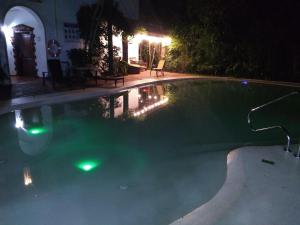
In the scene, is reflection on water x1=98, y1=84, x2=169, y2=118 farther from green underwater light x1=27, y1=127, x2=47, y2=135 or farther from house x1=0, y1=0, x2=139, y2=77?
house x1=0, y1=0, x2=139, y2=77

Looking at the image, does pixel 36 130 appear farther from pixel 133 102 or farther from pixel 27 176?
pixel 133 102

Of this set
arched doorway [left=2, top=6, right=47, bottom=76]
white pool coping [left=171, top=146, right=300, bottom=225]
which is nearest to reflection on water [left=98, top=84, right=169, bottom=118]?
white pool coping [left=171, top=146, right=300, bottom=225]

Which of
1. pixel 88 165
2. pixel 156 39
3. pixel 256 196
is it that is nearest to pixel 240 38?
pixel 156 39

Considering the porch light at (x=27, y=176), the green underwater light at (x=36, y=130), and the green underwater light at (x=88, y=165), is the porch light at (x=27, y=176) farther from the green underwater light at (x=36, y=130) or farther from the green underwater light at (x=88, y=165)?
the green underwater light at (x=36, y=130)

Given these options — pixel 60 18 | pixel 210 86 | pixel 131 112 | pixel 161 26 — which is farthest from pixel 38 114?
pixel 161 26

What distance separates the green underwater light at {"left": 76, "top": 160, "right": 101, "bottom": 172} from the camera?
463cm

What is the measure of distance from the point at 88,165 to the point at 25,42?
33.3ft

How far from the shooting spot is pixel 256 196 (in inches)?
128

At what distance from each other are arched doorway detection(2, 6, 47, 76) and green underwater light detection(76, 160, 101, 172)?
887 centimetres

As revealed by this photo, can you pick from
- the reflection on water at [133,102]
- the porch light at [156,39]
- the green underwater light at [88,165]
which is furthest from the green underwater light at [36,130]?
the porch light at [156,39]

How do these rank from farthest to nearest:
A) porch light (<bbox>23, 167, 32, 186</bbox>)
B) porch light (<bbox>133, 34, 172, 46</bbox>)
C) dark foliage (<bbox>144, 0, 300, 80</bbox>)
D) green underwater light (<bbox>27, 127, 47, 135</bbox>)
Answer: porch light (<bbox>133, 34, 172, 46</bbox>), dark foliage (<bbox>144, 0, 300, 80</bbox>), green underwater light (<bbox>27, 127, 47, 135</bbox>), porch light (<bbox>23, 167, 32, 186</bbox>)

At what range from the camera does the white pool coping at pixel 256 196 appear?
2882mm

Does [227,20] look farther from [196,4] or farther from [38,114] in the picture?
[38,114]

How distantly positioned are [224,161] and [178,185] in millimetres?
1177
